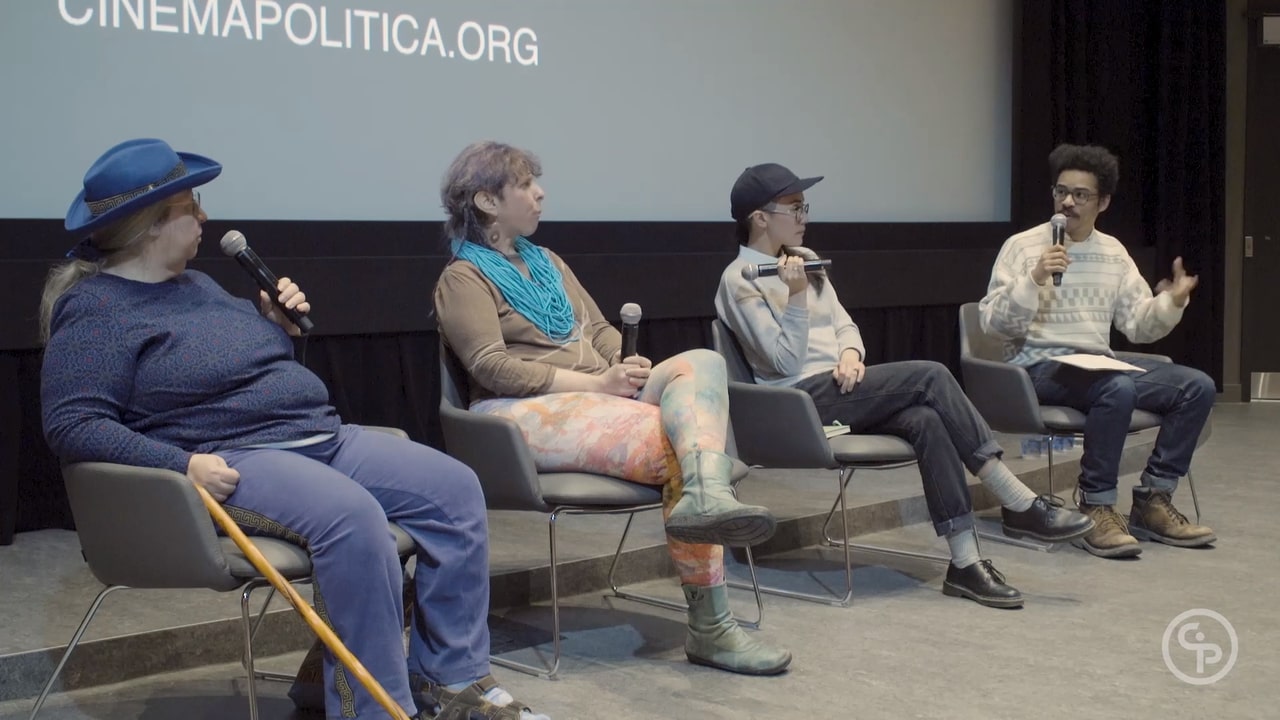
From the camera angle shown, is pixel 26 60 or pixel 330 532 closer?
pixel 330 532

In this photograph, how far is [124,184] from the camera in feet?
7.15

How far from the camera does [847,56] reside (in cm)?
573

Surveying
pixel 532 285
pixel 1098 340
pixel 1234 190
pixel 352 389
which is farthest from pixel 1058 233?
pixel 1234 190

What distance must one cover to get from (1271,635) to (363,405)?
102 inches

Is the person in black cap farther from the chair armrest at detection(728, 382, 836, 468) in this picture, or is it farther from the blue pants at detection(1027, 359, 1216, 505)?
the blue pants at detection(1027, 359, 1216, 505)

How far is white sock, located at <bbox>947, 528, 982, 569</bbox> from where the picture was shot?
329 centimetres

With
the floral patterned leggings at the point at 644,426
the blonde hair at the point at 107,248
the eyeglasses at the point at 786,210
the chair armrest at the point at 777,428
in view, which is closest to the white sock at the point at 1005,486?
the chair armrest at the point at 777,428

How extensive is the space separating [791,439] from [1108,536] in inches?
46.4

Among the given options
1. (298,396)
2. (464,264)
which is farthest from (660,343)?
(298,396)

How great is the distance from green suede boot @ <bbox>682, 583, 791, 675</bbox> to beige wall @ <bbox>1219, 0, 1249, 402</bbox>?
18.5ft

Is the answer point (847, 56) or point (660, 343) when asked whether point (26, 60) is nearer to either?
point (660, 343)

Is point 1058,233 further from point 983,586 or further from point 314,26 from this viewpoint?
point 314,26

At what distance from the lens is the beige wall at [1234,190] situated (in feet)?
24.7

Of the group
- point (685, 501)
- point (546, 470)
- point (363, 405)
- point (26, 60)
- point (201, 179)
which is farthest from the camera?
point (363, 405)
